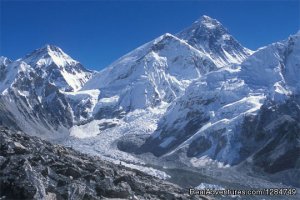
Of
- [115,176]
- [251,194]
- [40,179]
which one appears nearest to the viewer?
[40,179]

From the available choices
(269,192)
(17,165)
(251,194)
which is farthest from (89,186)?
(269,192)

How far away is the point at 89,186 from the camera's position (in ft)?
291

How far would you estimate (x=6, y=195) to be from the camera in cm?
7594

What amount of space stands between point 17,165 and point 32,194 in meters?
8.71

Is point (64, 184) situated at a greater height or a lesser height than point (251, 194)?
lesser

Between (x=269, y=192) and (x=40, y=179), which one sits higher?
(x=269, y=192)

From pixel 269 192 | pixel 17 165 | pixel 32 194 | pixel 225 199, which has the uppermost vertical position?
pixel 269 192

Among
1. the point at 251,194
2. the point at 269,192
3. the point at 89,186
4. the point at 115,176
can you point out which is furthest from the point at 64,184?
the point at 269,192

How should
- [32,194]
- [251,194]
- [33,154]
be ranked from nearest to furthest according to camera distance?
[32,194], [33,154], [251,194]

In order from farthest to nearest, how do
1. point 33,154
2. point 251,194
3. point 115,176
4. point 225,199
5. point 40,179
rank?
point 251,194
point 225,199
point 115,176
point 33,154
point 40,179

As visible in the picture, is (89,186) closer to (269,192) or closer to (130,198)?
(130,198)

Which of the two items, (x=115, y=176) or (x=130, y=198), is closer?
(x=130, y=198)

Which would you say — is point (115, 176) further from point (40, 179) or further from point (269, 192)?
point (269, 192)

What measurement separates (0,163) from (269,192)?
4704 inches
